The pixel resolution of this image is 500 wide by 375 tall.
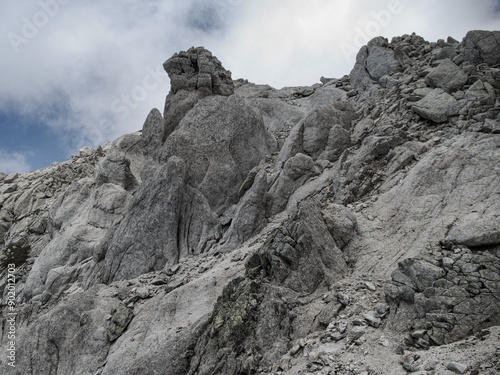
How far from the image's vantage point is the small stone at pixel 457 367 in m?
12.9

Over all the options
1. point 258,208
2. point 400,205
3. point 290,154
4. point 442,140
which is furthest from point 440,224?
point 290,154

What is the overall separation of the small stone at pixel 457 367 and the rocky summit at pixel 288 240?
60mm

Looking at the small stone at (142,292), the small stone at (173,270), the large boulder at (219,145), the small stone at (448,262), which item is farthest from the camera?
the large boulder at (219,145)

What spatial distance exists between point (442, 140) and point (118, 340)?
23.6 m

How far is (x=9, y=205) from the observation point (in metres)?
61.0

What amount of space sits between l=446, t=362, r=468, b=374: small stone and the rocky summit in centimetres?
6

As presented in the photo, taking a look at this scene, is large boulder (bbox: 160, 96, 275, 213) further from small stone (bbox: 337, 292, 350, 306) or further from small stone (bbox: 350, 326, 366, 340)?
small stone (bbox: 350, 326, 366, 340)

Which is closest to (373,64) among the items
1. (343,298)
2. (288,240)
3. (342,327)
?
(288,240)

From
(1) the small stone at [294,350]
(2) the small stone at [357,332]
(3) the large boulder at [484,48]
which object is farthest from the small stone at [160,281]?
(3) the large boulder at [484,48]

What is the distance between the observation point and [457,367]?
12992 mm

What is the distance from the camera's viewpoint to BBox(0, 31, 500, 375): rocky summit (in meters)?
16.7

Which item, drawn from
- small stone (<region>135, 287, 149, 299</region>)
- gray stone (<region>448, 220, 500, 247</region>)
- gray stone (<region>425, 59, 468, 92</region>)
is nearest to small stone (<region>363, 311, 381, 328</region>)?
gray stone (<region>448, 220, 500, 247</region>)

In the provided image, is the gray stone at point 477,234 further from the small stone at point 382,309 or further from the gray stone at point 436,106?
the gray stone at point 436,106

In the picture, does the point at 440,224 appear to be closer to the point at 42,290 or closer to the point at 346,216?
the point at 346,216
